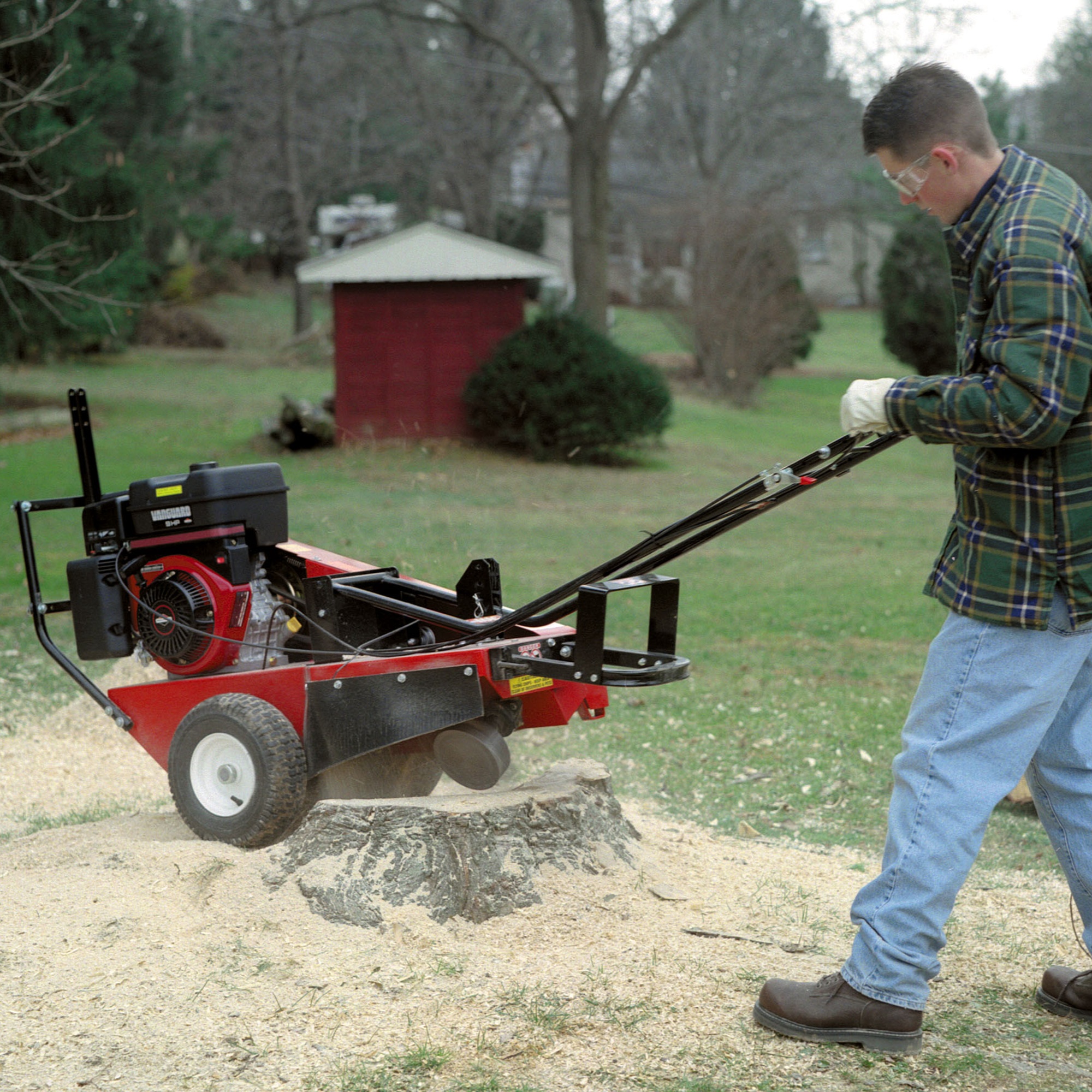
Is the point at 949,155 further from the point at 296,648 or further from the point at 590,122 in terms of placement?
the point at 590,122

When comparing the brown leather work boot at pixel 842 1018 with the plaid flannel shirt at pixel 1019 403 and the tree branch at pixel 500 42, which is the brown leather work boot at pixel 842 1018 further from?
the tree branch at pixel 500 42

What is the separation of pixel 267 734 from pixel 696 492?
11483mm

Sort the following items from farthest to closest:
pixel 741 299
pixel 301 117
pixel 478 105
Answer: pixel 301 117
pixel 478 105
pixel 741 299

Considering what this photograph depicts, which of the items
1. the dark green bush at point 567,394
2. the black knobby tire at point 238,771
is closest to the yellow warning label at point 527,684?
the black knobby tire at point 238,771

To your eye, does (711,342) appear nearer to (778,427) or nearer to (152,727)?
(778,427)

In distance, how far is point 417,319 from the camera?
17.9m

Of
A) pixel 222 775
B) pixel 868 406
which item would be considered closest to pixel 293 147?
pixel 222 775

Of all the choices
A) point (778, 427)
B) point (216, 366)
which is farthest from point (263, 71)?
point (778, 427)

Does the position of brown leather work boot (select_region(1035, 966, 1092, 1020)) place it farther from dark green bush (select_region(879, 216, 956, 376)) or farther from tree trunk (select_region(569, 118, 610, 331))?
dark green bush (select_region(879, 216, 956, 376))

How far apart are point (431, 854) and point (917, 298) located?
27527mm

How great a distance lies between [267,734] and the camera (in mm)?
3883

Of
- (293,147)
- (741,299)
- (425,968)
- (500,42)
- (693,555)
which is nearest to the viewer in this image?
(425,968)

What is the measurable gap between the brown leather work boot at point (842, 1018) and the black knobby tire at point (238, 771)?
1618 mm

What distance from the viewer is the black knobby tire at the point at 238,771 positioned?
12.8 feet
